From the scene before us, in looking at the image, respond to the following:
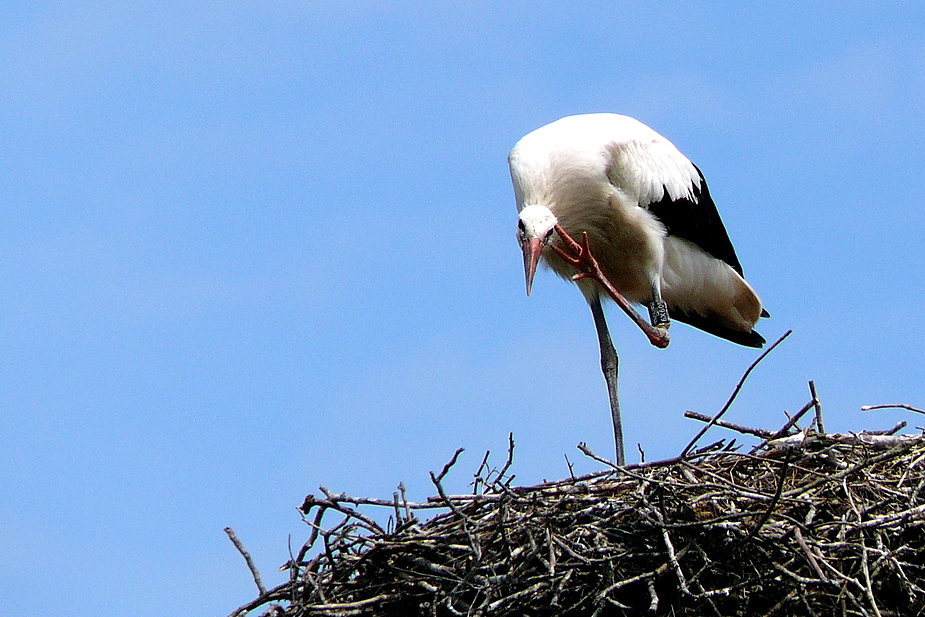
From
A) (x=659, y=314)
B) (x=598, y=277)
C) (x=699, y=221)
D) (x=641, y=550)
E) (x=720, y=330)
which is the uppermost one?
(x=699, y=221)

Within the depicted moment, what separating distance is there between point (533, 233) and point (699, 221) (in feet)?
5.19

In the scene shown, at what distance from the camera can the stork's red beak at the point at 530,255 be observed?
6.72 metres

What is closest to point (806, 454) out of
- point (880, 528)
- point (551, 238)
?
point (880, 528)

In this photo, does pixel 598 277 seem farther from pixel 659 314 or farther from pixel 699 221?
pixel 699 221

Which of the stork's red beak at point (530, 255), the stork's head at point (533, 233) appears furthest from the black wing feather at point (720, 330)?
the stork's red beak at point (530, 255)

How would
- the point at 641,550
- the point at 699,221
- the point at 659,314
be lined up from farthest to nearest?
the point at 699,221 < the point at 659,314 < the point at 641,550

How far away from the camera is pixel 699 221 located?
811 centimetres

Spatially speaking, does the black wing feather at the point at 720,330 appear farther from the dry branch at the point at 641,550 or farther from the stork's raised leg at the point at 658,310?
the dry branch at the point at 641,550

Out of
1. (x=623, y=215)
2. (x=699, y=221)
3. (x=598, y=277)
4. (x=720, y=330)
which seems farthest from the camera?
(x=720, y=330)

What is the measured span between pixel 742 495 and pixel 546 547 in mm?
677

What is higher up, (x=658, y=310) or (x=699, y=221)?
(x=699, y=221)

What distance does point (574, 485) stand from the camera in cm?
548

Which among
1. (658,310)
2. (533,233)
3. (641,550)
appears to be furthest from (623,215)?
(641,550)

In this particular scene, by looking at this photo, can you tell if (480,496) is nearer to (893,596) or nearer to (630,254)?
(893,596)
